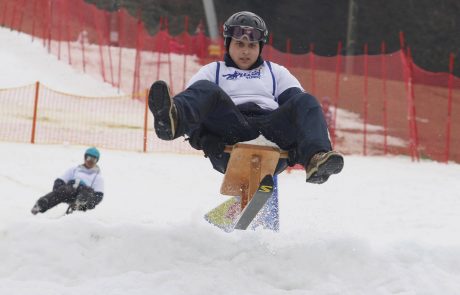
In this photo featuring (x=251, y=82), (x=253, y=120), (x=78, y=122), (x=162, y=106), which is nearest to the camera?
(x=162, y=106)

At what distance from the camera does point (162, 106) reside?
12.9 ft

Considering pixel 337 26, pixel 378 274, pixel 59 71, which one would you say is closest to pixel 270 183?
pixel 378 274

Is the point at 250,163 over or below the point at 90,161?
over

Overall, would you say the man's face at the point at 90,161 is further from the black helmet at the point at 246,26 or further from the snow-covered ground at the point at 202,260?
the snow-covered ground at the point at 202,260

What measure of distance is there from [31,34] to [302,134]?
2070cm

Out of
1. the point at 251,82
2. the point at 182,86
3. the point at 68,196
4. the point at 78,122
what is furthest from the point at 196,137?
the point at 182,86

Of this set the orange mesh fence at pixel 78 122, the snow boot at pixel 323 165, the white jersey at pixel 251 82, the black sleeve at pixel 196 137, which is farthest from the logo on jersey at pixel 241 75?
the orange mesh fence at pixel 78 122

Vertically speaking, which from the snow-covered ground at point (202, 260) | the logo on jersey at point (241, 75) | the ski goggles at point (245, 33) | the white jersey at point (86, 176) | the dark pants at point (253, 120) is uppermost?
the ski goggles at point (245, 33)

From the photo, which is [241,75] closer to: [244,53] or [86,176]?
[244,53]

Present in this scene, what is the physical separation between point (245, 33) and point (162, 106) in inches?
46.0

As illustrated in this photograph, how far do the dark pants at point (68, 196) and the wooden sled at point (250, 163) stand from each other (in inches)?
157

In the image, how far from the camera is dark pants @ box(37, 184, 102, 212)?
27.3 feet

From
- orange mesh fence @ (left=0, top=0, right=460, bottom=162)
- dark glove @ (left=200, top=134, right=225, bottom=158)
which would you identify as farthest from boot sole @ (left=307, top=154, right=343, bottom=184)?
orange mesh fence @ (left=0, top=0, right=460, bottom=162)

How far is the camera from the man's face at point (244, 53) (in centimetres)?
483
